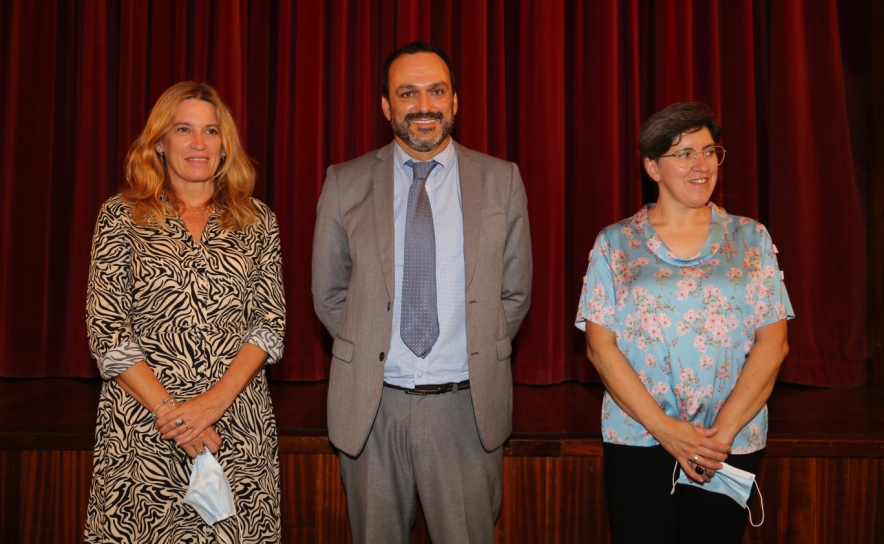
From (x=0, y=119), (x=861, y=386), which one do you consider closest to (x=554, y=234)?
(x=861, y=386)

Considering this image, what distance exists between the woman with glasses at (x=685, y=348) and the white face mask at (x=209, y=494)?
1.02m

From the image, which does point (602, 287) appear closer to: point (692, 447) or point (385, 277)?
point (692, 447)

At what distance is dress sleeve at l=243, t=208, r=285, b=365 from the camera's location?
198 centimetres

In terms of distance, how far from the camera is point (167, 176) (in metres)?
2.05

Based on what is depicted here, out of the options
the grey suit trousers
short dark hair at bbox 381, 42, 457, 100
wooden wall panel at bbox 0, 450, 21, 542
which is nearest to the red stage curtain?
wooden wall panel at bbox 0, 450, 21, 542

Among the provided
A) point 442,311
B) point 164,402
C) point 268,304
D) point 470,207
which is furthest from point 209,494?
point 470,207

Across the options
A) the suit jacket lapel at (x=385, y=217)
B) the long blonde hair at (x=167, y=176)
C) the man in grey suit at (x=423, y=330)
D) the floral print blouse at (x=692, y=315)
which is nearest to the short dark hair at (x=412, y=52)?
the man in grey suit at (x=423, y=330)

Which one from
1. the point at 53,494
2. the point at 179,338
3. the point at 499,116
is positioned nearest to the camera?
the point at 179,338

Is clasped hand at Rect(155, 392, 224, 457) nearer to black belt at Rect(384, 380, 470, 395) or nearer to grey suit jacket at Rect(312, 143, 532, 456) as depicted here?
grey suit jacket at Rect(312, 143, 532, 456)

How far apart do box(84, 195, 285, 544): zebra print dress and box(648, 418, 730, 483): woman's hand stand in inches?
42.8

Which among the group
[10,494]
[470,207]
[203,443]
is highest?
[470,207]

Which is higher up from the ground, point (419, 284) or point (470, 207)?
point (470, 207)

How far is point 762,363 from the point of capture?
1836mm

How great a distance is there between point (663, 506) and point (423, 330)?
2.54 feet
